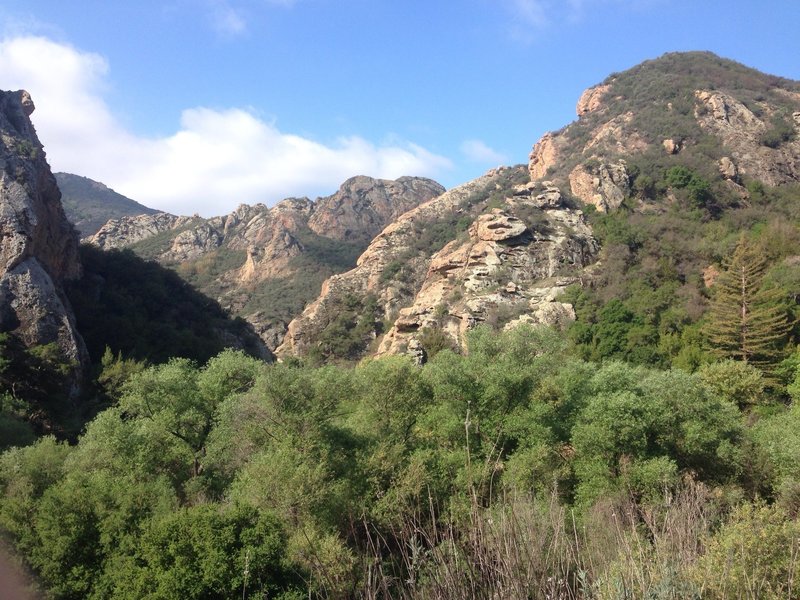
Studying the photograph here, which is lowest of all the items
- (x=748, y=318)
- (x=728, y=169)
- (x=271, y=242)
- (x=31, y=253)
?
(x=31, y=253)

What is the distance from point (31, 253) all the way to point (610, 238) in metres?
50.4

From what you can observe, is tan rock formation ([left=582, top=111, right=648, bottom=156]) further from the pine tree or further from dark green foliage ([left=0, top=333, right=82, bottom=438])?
dark green foliage ([left=0, top=333, right=82, bottom=438])

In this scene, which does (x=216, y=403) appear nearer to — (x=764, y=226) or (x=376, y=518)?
(x=376, y=518)

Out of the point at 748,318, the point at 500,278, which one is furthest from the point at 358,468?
the point at 500,278

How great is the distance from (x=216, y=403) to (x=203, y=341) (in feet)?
88.7

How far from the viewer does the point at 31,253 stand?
133ft

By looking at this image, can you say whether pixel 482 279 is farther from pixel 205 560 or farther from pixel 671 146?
pixel 205 560

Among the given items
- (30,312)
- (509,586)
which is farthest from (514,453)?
(30,312)

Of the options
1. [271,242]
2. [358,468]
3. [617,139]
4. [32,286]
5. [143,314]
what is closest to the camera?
A: [358,468]

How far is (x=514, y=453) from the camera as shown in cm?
2056

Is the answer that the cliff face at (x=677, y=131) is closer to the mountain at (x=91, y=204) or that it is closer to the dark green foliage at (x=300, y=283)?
the dark green foliage at (x=300, y=283)

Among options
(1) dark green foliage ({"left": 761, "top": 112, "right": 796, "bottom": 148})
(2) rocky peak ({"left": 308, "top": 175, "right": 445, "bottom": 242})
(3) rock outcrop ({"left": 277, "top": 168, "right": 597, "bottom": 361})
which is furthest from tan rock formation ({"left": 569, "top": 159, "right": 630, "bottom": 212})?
(2) rocky peak ({"left": 308, "top": 175, "right": 445, "bottom": 242})

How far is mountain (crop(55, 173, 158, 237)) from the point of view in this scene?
124562 mm

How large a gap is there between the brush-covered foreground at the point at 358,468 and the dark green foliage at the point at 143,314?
23647mm
